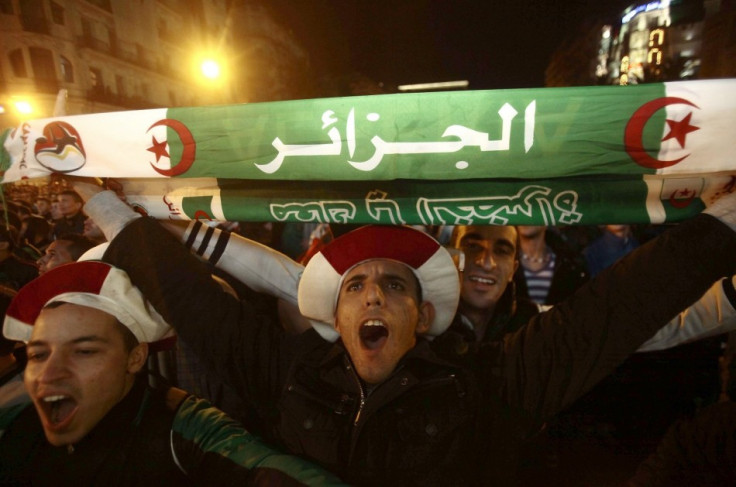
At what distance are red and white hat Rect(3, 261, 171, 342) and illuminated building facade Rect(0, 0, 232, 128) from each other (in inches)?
827

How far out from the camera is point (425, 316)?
6.82 ft

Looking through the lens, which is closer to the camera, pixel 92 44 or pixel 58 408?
pixel 58 408

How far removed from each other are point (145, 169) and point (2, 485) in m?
1.58

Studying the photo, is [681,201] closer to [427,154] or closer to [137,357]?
[427,154]

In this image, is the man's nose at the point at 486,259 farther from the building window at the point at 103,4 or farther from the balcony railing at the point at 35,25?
the building window at the point at 103,4

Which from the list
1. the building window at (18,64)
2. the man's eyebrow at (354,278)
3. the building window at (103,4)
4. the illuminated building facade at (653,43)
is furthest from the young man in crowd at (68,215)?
the illuminated building facade at (653,43)

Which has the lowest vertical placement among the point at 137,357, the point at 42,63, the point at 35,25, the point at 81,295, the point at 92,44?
the point at 137,357

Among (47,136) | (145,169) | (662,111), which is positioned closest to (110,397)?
(145,169)

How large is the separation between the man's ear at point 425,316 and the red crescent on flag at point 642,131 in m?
1.19

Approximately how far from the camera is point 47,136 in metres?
1.83

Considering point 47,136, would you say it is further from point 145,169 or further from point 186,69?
point 186,69

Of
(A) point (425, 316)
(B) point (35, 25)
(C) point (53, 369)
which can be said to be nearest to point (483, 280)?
(A) point (425, 316)

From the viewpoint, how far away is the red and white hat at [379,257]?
6.56 ft

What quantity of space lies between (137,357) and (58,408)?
342 millimetres
